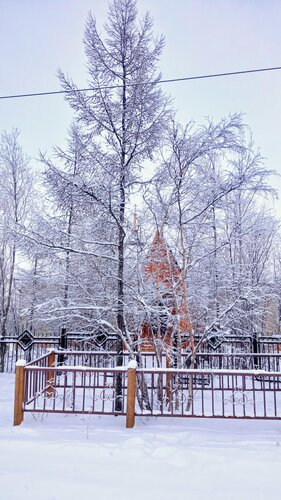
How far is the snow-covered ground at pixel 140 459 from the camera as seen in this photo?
340 centimetres

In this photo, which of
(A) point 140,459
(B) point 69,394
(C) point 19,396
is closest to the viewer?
(A) point 140,459

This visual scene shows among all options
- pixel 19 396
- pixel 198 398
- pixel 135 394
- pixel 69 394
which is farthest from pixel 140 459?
pixel 198 398

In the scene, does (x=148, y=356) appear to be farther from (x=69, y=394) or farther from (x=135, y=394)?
(x=135, y=394)

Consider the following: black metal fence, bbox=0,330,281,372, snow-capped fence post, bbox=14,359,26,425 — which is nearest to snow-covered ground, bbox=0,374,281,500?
snow-capped fence post, bbox=14,359,26,425

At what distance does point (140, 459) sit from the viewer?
4.16 m

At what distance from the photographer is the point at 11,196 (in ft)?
45.7

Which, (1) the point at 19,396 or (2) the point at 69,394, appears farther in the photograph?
(2) the point at 69,394

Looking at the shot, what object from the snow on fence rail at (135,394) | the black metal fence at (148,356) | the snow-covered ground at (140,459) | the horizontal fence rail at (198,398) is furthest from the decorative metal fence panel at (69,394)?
the black metal fence at (148,356)

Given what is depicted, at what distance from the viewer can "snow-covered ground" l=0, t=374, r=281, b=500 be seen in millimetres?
3398

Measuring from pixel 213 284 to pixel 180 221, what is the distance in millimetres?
1863

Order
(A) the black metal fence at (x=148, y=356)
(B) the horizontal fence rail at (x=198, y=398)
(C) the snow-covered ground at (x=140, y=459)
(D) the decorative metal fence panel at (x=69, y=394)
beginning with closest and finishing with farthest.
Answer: (C) the snow-covered ground at (x=140, y=459) → (B) the horizontal fence rail at (x=198, y=398) → (D) the decorative metal fence panel at (x=69, y=394) → (A) the black metal fence at (x=148, y=356)

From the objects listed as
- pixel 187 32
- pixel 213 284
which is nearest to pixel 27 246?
pixel 213 284

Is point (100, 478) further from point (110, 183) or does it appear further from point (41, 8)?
point (41, 8)

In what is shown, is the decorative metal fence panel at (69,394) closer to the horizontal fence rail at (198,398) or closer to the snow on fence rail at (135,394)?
the snow on fence rail at (135,394)
